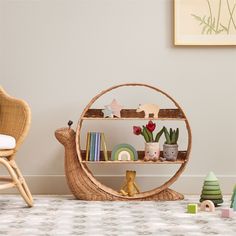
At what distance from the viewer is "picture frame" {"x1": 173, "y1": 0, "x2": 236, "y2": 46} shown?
3.66 meters

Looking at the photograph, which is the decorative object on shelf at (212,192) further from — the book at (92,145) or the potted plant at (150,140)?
the book at (92,145)

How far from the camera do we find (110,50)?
369cm

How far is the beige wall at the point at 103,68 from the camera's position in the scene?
368 centimetres

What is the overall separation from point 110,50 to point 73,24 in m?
0.28

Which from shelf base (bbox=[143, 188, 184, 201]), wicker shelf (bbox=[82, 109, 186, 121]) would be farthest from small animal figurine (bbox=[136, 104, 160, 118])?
→ shelf base (bbox=[143, 188, 184, 201])

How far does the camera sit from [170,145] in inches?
134

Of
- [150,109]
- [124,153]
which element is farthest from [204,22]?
[124,153]

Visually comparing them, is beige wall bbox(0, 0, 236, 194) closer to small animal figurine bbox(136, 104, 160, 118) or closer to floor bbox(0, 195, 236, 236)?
small animal figurine bbox(136, 104, 160, 118)

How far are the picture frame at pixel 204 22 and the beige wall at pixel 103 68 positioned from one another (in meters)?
0.05

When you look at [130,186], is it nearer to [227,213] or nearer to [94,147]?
[94,147]

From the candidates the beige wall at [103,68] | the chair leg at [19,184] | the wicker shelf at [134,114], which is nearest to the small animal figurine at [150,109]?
the wicker shelf at [134,114]

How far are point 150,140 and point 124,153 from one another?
0.56 ft

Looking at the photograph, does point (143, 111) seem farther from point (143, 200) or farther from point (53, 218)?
point (53, 218)

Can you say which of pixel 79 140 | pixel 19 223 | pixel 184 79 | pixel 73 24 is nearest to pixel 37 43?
pixel 73 24
